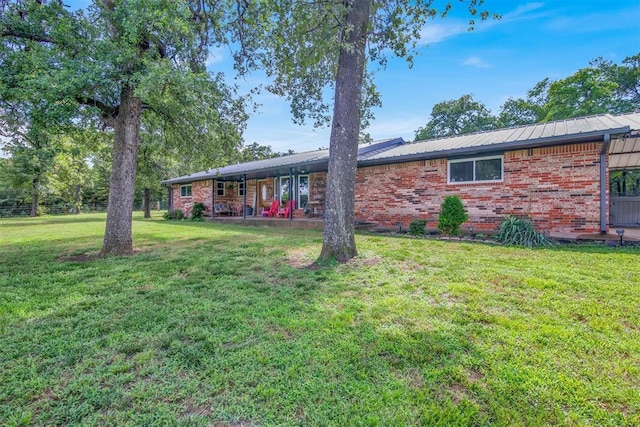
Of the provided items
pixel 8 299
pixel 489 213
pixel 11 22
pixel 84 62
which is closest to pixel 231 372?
pixel 8 299

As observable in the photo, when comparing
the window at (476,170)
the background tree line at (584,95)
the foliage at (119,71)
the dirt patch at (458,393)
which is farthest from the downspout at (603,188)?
the background tree line at (584,95)

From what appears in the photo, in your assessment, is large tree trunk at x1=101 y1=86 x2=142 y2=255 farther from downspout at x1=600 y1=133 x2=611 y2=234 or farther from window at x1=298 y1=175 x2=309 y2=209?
downspout at x1=600 y1=133 x2=611 y2=234

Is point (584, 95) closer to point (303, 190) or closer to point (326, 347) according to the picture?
point (303, 190)

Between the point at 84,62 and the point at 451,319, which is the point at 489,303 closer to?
the point at 451,319

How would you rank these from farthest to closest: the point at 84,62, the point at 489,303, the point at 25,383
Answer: the point at 84,62 → the point at 489,303 → the point at 25,383

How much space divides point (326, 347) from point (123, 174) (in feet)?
19.9

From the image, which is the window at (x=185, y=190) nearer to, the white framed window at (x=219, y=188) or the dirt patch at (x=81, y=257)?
the white framed window at (x=219, y=188)

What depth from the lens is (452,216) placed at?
8.70 meters

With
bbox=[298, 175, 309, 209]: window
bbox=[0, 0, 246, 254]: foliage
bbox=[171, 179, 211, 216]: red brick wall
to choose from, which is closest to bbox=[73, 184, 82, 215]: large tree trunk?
bbox=[171, 179, 211, 216]: red brick wall

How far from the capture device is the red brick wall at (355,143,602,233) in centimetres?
764

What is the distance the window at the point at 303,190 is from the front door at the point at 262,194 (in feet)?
8.68

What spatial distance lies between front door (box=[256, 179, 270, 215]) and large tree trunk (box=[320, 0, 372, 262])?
11816mm

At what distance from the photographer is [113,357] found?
96.8 inches

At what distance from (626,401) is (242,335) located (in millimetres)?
2788
